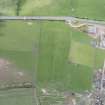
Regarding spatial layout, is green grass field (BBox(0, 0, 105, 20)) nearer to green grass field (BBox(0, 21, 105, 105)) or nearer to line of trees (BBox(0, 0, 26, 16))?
line of trees (BBox(0, 0, 26, 16))

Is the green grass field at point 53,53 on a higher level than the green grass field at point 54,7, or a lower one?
lower

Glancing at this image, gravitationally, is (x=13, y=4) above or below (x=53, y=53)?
above

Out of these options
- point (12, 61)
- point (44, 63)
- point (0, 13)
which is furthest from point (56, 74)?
point (0, 13)

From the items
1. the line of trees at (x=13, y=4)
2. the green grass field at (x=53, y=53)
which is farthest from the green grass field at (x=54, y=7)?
the green grass field at (x=53, y=53)

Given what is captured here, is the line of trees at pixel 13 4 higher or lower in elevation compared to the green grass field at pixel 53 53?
higher

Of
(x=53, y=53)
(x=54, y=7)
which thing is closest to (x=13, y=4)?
(x=54, y=7)

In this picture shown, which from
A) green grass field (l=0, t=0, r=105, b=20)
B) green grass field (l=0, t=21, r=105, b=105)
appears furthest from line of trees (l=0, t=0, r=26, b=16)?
green grass field (l=0, t=21, r=105, b=105)

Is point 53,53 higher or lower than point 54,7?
lower

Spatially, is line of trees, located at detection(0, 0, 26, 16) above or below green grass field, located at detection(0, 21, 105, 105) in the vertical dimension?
above

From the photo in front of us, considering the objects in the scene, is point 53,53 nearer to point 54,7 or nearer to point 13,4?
point 54,7

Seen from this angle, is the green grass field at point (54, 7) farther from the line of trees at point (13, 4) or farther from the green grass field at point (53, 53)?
the green grass field at point (53, 53)

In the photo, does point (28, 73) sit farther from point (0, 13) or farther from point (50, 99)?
point (0, 13)
